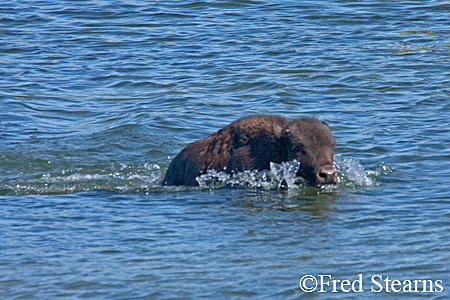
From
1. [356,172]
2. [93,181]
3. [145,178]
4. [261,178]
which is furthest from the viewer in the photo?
[145,178]

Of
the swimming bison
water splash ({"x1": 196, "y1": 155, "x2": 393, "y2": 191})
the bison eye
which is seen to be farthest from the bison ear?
water splash ({"x1": 196, "y1": 155, "x2": 393, "y2": 191})

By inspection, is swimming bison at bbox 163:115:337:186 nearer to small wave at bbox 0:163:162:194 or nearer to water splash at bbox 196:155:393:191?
water splash at bbox 196:155:393:191

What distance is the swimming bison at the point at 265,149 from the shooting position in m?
10.1

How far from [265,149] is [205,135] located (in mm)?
3791

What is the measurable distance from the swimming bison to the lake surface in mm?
324

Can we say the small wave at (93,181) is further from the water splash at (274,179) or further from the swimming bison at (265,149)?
the water splash at (274,179)

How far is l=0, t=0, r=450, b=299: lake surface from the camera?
7.36m

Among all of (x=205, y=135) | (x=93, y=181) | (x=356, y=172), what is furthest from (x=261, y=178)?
(x=205, y=135)

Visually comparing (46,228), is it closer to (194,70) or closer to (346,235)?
(346,235)

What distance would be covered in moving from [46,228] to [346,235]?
12.0ft

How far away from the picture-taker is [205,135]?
14117mm

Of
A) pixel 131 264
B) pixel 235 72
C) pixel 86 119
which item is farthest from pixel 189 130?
pixel 131 264

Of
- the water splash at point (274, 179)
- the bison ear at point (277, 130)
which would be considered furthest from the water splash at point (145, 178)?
the bison ear at point (277, 130)

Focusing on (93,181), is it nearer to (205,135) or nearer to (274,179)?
(205,135)
